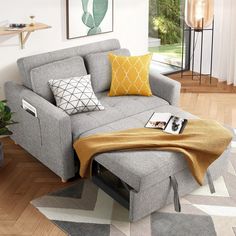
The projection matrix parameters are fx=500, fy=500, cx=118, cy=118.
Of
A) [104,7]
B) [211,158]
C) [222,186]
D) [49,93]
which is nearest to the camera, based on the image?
[211,158]

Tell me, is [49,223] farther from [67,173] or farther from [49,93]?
[49,93]

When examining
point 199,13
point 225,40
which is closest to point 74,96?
point 199,13

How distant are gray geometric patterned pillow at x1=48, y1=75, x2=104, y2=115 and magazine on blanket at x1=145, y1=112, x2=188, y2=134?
487 mm

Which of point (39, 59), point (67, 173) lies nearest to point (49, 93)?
point (39, 59)

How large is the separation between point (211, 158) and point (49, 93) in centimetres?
148

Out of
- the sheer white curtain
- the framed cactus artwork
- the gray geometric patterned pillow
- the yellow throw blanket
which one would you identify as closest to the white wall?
the framed cactus artwork

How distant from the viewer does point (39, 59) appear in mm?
4371

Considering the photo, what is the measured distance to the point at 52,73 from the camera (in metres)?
4.27

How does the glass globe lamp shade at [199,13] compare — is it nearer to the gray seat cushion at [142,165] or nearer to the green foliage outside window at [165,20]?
the green foliage outside window at [165,20]

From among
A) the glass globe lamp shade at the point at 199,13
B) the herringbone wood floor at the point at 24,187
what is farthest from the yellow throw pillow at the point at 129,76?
the glass globe lamp shade at the point at 199,13

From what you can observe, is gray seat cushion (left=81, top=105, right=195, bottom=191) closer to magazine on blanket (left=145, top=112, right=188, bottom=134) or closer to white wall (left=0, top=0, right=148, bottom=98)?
magazine on blanket (left=145, top=112, right=188, bottom=134)

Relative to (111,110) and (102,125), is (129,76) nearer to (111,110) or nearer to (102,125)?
(111,110)

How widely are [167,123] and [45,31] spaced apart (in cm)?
154

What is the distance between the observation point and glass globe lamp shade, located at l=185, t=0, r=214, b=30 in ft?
18.1
